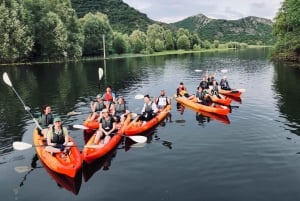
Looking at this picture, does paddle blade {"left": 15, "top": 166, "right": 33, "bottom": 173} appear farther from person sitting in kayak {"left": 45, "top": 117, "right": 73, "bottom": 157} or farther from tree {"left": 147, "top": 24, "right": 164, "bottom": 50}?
tree {"left": 147, "top": 24, "right": 164, "bottom": 50}

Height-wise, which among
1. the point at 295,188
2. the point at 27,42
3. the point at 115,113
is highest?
the point at 27,42

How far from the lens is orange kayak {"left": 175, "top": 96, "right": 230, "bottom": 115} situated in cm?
2253

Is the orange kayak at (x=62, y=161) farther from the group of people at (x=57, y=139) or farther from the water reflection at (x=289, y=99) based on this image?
the water reflection at (x=289, y=99)

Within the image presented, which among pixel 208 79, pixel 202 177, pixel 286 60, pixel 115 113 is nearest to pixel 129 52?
pixel 286 60

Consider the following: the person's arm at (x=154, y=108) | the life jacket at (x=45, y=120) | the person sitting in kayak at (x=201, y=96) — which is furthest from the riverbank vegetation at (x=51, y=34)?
the life jacket at (x=45, y=120)

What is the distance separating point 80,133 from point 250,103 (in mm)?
14080

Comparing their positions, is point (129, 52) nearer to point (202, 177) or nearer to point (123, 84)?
point (123, 84)

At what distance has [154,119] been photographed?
1998 centimetres

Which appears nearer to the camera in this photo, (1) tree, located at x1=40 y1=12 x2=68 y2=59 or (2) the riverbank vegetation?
(2) the riverbank vegetation

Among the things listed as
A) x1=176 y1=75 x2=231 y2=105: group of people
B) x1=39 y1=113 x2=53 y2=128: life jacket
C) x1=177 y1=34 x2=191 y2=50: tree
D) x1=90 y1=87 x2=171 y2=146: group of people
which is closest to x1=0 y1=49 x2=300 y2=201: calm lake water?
x1=90 y1=87 x2=171 y2=146: group of people

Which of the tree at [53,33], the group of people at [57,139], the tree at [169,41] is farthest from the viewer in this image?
the tree at [169,41]

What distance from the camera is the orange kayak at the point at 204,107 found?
2253cm

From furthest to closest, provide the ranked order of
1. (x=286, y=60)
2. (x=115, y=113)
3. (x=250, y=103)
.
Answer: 1. (x=286, y=60)
2. (x=250, y=103)
3. (x=115, y=113)

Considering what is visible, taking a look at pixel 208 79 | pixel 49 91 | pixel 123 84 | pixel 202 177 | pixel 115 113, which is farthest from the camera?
pixel 123 84
